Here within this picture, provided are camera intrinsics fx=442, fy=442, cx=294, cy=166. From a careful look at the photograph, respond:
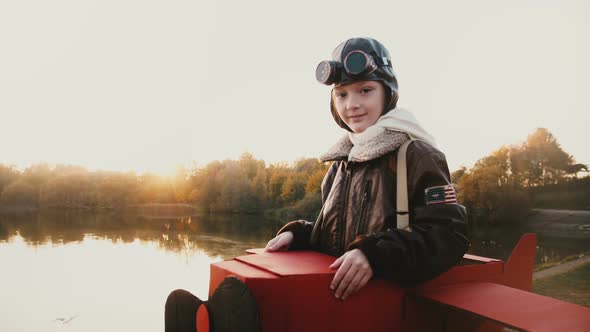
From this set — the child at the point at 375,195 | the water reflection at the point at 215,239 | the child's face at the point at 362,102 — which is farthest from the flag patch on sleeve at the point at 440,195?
the water reflection at the point at 215,239

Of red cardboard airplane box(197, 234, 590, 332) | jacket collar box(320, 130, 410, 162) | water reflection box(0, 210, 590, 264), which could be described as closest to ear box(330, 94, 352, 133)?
jacket collar box(320, 130, 410, 162)

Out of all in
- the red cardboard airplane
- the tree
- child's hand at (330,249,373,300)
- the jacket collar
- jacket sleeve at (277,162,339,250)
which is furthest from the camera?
the tree

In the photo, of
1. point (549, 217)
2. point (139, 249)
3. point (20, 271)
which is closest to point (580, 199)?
point (549, 217)

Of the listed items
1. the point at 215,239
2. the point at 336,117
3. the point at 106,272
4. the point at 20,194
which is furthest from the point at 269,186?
the point at 336,117

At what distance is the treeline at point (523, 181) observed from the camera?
93.6 ft

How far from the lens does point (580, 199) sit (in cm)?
2773

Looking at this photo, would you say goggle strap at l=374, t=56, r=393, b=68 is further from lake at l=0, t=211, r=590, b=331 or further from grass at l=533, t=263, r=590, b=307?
lake at l=0, t=211, r=590, b=331

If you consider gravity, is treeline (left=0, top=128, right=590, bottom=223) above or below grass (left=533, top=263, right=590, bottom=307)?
above

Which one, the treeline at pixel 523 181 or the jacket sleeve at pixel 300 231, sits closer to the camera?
the jacket sleeve at pixel 300 231

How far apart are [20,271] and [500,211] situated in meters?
26.4

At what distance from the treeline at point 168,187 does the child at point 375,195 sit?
3947 centimetres

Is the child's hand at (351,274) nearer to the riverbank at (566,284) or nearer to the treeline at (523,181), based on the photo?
the riverbank at (566,284)

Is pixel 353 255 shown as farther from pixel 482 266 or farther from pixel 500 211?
pixel 500 211

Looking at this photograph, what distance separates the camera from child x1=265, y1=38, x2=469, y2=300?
1.57 m
